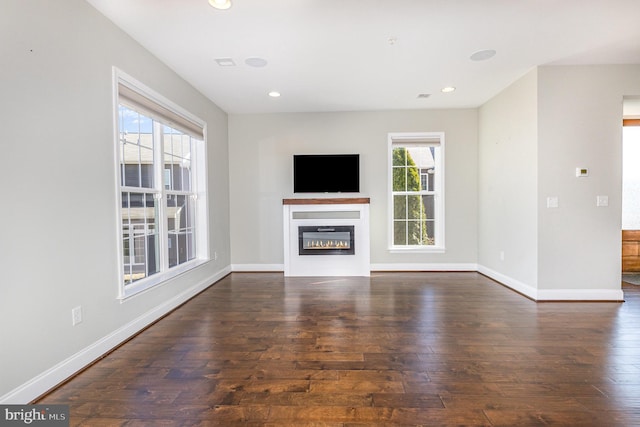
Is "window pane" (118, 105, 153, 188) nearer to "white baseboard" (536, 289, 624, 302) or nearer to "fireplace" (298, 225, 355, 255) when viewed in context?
"fireplace" (298, 225, 355, 255)

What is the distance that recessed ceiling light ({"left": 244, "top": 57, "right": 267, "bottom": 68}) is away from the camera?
315 centimetres

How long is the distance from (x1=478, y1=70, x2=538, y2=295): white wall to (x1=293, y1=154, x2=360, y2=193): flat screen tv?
80.5 inches

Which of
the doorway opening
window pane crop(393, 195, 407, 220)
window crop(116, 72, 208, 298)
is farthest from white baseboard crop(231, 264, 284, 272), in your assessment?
the doorway opening

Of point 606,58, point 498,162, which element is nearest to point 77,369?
point 498,162

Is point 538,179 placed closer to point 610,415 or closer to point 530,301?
point 530,301

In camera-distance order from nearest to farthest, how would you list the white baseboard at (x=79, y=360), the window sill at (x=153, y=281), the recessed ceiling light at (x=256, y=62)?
the white baseboard at (x=79, y=360), the window sill at (x=153, y=281), the recessed ceiling light at (x=256, y=62)

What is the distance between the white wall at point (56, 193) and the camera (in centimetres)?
169

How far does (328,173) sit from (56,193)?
3630mm

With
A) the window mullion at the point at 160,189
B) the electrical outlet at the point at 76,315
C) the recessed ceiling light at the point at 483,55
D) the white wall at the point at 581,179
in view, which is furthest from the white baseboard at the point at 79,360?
the white wall at the point at 581,179

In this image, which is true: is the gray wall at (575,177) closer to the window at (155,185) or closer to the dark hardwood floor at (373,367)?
the dark hardwood floor at (373,367)

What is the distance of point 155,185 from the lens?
3.21 metres

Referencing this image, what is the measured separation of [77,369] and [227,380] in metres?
1.09

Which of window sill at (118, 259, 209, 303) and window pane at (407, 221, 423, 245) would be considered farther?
window pane at (407, 221, 423, 245)
